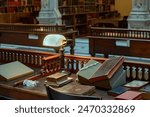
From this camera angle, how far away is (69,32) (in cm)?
696

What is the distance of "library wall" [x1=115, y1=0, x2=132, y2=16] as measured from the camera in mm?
14406

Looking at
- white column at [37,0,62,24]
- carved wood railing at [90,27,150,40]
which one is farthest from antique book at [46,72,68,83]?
white column at [37,0,62,24]

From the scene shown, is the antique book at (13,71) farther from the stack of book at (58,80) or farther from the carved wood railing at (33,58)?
the stack of book at (58,80)

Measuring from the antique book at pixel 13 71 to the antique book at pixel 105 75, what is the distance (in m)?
0.65

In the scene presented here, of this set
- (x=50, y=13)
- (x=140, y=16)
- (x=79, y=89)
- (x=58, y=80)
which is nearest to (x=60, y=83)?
(x=58, y=80)

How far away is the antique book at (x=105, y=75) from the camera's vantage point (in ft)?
8.67

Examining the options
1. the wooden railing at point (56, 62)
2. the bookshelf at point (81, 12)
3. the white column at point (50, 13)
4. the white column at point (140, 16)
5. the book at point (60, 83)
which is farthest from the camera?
the bookshelf at point (81, 12)

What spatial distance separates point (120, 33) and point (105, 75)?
3.84 m

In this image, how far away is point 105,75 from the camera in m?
2.61

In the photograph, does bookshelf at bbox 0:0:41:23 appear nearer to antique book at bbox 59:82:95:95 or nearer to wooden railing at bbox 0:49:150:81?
wooden railing at bbox 0:49:150:81

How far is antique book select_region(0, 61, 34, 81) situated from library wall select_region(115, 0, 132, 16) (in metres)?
11.7

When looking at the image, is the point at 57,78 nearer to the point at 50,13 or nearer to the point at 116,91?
the point at 116,91

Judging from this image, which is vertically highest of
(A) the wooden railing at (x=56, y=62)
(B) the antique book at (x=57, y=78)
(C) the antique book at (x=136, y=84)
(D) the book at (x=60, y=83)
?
(A) the wooden railing at (x=56, y=62)

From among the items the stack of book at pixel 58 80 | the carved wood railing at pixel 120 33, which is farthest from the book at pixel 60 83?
the carved wood railing at pixel 120 33
